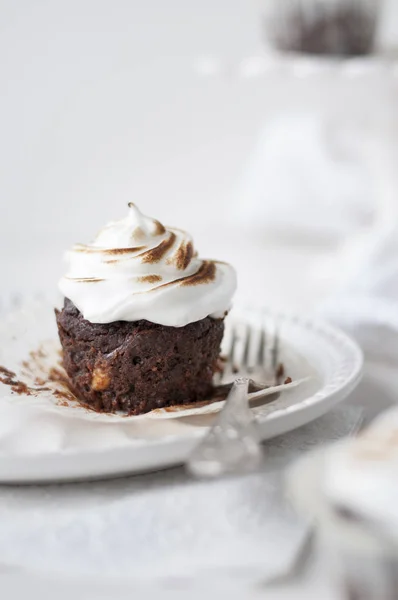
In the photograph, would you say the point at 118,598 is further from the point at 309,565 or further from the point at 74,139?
the point at 74,139

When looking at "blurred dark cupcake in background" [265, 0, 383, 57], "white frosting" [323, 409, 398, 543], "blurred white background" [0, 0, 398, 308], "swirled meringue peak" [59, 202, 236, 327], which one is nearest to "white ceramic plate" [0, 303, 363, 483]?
"swirled meringue peak" [59, 202, 236, 327]

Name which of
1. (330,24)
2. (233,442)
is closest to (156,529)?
(233,442)

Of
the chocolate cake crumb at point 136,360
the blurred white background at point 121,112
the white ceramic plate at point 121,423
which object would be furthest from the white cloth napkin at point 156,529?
the blurred white background at point 121,112

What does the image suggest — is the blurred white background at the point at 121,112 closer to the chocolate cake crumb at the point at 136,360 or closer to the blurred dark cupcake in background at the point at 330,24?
the blurred dark cupcake in background at the point at 330,24

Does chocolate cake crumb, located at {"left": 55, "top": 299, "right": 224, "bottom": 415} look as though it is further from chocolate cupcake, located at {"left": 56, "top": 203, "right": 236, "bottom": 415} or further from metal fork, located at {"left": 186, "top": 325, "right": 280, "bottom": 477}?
metal fork, located at {"left": 186, "top": 325, "right": 280, "bottom": 477}

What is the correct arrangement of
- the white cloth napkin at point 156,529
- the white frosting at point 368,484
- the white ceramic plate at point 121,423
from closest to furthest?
1. the white frosting at point 368,484
2. the white cloth napkin at point 156,529
3. the white ceramic plate at point 121,423

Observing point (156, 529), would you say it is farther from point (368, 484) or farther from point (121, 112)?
point (121, 112)

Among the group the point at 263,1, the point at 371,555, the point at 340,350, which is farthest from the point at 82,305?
the point at 263,1
